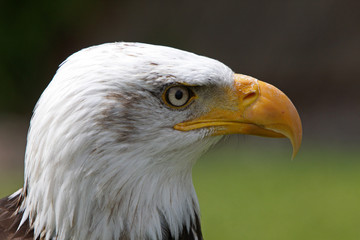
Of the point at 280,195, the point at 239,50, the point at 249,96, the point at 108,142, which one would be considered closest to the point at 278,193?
the point at 280,195

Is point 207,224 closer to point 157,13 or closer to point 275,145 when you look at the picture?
point 275,145

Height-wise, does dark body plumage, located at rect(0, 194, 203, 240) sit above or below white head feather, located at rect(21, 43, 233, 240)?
below

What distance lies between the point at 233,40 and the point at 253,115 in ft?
20.2

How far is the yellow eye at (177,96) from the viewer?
1.95 m

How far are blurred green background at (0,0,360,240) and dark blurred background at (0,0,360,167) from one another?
1 centimetres

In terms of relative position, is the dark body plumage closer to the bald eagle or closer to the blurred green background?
the bald eagle

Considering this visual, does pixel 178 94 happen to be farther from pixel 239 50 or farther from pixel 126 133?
pixel 239 50

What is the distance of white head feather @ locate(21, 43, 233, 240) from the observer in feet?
6.09

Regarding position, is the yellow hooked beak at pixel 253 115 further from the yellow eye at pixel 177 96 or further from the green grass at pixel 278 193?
the green grass at pixel 278 193

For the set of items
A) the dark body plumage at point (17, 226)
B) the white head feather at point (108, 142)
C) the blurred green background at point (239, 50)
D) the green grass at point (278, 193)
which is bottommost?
the green grass at point (278, 193)

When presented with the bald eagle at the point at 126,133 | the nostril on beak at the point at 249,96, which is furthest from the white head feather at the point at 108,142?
the nostril on beak at the point at 249,96

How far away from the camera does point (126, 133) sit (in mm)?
1909

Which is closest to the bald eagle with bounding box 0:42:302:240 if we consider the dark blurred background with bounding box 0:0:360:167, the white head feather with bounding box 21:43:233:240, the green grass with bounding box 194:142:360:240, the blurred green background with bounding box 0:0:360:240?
the white head feather with bounding box 21:43:233:240

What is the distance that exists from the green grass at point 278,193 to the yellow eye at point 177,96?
2.40 meters
